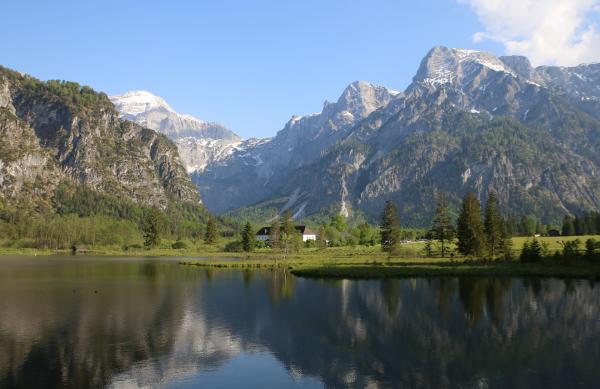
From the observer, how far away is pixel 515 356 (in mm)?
39938

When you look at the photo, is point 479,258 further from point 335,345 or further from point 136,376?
point 136,376

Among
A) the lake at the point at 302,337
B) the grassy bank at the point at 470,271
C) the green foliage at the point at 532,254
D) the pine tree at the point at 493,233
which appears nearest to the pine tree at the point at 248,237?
the grassy bank at the point at 470,271

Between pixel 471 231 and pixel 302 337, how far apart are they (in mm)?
87406

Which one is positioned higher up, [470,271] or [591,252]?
[591,252]

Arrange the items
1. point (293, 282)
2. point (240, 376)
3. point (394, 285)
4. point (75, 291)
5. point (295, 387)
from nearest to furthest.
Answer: point (295, 387), point (240, 376), point (75, 291), point (394, 285), point (293, 282)

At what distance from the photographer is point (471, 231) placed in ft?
408

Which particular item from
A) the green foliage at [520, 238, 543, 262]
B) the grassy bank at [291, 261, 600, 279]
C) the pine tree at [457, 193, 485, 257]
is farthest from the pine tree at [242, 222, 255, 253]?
the green foliage at [520, 238, 543, 262]

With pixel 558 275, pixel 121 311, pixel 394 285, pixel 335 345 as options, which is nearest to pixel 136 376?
pixel 335 345

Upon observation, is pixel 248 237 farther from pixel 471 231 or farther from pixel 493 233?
pixel 493 233

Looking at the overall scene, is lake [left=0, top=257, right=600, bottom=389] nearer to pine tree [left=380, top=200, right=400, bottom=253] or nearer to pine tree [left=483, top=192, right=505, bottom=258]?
pine tree [left=483, top=192, right=505, bottom=258]

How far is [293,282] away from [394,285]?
18496 mm

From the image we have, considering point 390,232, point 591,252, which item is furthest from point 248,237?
point 591,252

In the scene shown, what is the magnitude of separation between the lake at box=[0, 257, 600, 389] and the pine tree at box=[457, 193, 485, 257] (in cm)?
3999

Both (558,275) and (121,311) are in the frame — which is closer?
(121,311)
